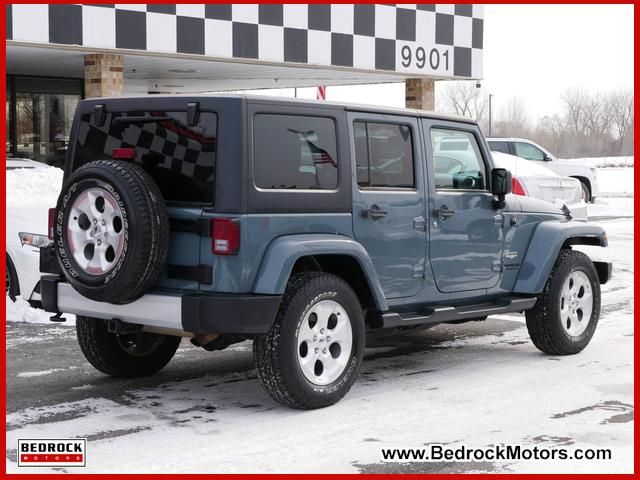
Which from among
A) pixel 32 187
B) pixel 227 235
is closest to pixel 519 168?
pixel 32 187

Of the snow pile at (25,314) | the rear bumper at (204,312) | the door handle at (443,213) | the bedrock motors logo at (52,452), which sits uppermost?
the door handle at (443,213)

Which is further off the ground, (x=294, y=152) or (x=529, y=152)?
(x=529, y=152)

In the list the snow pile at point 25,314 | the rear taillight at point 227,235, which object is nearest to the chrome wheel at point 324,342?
the rear taillight at point 227,235

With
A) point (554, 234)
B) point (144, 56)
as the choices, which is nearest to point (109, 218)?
point (554, 234)

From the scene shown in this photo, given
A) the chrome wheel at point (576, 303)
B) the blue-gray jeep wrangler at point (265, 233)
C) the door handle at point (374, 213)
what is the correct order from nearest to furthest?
the blue-gray jeep wrangler at point (265, 233) < the door handle at point (374, 213) < the chrome wheel at point (576, 303)

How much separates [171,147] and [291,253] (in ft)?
3.03

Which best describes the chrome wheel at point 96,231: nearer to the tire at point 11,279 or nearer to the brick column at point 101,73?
the tire at point 11,279

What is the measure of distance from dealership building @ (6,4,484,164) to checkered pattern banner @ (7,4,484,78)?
0.6 inches

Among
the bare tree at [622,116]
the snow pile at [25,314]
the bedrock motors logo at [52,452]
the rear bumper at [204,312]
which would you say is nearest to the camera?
the bedrock motors logo at [52,452]

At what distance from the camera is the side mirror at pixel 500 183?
7.16 metres

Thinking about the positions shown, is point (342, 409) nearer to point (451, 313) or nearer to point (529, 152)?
point (451, 313)

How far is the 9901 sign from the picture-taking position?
715 inches

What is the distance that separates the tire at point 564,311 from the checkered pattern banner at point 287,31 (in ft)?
27.3

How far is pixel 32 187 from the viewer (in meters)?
10.1
